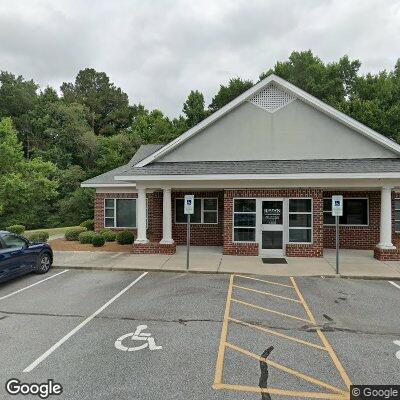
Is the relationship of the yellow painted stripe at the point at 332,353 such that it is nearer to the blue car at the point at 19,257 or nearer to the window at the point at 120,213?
the blue car at the point at 19,257

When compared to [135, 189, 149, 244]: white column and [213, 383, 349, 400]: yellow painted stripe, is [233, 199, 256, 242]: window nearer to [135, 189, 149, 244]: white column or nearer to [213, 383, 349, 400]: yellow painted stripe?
[135, 189, 149, 244]: white column

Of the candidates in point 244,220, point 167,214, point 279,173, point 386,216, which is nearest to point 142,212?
point 167,214

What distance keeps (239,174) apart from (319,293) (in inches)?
224

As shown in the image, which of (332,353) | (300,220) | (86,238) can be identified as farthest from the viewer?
(86,238)

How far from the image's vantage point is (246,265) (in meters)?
12.3

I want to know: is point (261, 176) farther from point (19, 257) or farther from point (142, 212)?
point (19, 257)

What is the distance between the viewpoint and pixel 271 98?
48.4 ft

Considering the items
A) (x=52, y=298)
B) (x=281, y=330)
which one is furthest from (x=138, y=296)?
(x=281, y=330)

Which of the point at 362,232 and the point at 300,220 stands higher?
the point at 300,220

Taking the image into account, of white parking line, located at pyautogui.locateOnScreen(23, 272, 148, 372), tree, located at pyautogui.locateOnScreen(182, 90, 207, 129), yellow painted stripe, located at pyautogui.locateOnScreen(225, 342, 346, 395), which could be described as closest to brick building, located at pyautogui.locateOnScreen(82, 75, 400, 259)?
white parking line, located at pyautogui.locateOnScreen(23, 272, 148, 372)

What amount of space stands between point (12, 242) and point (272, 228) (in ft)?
31.5

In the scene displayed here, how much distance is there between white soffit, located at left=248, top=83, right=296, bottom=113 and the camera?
14.6 m

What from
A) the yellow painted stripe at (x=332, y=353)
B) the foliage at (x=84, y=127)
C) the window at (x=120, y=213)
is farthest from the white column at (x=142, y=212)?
the foliage at (x=84, y=127)

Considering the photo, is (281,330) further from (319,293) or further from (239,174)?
(239,174)
